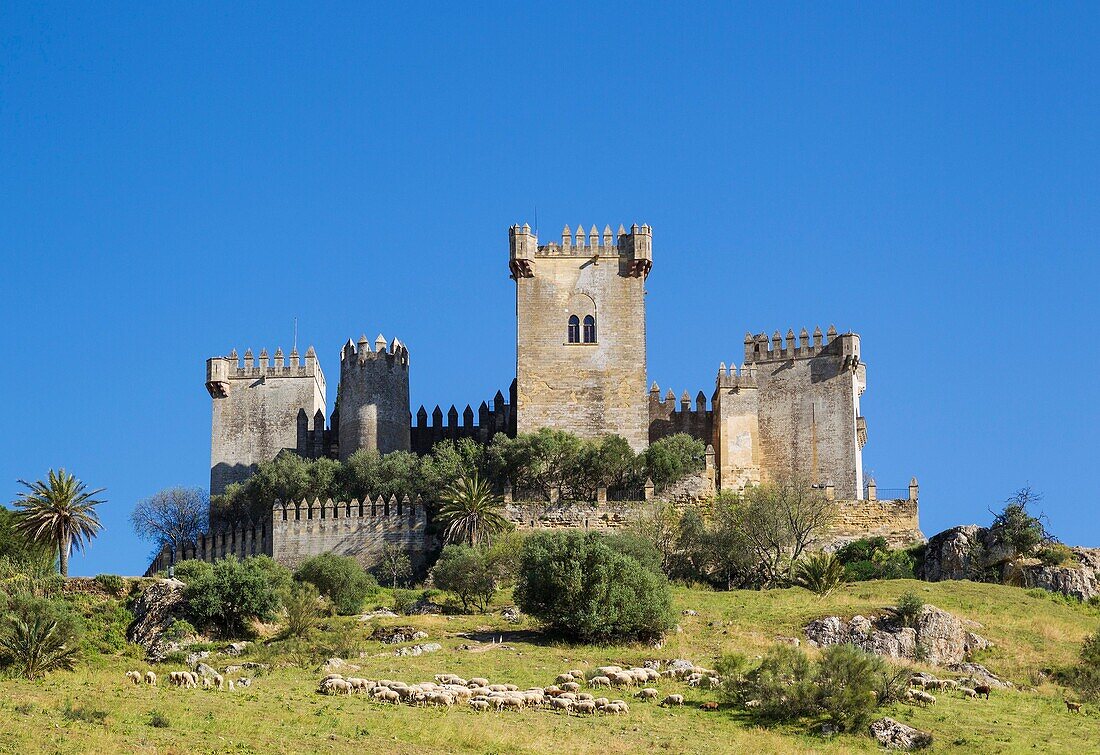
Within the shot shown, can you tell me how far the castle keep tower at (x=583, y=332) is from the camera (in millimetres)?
70312

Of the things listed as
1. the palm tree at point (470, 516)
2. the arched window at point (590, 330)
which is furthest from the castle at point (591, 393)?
the palm tree at point (470, 516)

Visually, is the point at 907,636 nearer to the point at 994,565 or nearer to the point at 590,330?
the point at 994,565

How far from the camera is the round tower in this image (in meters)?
71.8

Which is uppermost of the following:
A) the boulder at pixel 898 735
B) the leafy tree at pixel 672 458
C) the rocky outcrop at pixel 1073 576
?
the leafy tree at pixel 672 458

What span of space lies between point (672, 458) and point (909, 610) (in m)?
18.7

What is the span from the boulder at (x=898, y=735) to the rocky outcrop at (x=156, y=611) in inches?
913

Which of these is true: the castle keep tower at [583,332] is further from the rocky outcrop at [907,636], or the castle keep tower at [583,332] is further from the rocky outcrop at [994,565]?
the rocky outcrop at [907,636]

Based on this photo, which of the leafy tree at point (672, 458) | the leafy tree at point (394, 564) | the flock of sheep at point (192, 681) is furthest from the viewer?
the leafy tree at point (672, 458)

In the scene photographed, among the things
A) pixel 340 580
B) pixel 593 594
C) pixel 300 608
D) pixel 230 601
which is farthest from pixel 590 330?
pixel 593 594

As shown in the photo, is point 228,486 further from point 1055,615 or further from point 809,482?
point 1055,615

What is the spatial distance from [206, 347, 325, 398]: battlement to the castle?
6cm

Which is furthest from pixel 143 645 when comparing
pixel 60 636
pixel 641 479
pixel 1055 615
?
pixel 1055 615

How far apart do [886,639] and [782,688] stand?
11.2 m

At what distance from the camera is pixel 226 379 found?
73.6 meters
